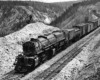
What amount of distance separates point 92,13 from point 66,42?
144 ft

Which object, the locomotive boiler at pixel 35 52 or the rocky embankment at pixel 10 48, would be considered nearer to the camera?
the locomotive boiler at pixel 35 52

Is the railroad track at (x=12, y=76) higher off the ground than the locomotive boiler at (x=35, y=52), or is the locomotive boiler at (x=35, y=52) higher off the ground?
the locomotive boiler at (x=35, y=52)

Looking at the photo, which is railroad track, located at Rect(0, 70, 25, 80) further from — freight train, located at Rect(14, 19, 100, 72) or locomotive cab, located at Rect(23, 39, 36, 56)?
locomotive cab, located at Rect(23, 39, 36, 56)

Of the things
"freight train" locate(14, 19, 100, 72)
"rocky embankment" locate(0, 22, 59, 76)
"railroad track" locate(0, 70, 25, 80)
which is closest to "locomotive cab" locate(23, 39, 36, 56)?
"freight train" locate(14, 19, 100, 72)

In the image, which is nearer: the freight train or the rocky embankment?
the freight train

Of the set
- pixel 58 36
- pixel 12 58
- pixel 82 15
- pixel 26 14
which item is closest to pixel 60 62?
pixel 58 36

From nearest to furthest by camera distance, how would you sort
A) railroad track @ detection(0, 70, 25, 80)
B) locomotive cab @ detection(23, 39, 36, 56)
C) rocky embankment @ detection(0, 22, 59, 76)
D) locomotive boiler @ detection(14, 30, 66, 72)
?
railroad track @ detection(0, 70, 25, 80), locomotive boiler @ detection(14, 30, 66, 72), locomotive cab @ detection(23, 39, 36, 56), rocky embankment @ detection(0, 22, 59, 76)

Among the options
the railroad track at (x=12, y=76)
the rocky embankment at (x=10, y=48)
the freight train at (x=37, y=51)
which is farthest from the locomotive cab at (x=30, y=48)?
the railroad track at (x=12, y=76)

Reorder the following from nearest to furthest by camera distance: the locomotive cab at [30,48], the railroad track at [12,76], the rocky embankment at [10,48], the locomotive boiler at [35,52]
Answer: the railroad track at [12,76] < the locomotive boiler at [35,52] < the locomotive cab at [30,48] < the rocky embankment at [10,48]

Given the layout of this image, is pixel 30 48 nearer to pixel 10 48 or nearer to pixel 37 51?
pixel 37 51

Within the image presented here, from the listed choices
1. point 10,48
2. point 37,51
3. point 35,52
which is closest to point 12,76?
point 35,52

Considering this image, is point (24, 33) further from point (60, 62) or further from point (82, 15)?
point (82, 15)

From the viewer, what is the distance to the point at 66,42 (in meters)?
30.0

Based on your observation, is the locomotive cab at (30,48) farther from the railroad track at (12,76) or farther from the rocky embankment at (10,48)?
the railroad track at (12,76)
